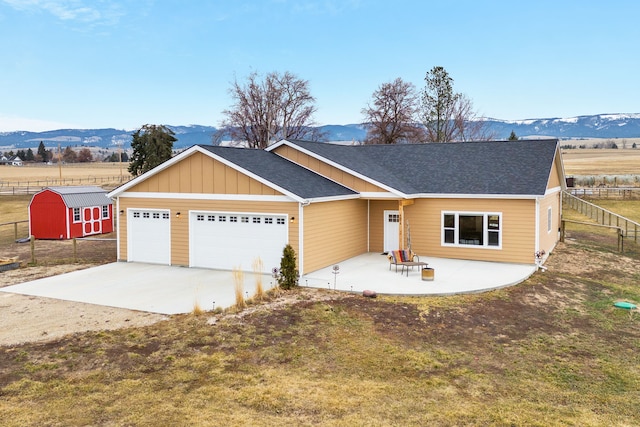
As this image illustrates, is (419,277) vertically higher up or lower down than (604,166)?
lower down

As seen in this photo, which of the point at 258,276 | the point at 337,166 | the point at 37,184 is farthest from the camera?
the point at 37,184

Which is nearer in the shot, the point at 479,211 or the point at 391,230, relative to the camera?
the point at 479,211

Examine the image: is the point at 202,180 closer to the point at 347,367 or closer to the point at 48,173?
the point at 347,367

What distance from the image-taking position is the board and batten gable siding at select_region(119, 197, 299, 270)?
48.5 ft

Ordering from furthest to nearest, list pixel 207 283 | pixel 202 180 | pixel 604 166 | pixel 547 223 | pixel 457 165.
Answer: pixel 604 166
pixel 457 165
pixel 547 223
pixel 202 180
pixel 207 283

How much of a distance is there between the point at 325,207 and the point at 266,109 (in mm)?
40084

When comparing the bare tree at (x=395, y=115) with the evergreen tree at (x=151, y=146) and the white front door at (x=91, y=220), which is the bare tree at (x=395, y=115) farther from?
the white front door at (x=91, y=220)

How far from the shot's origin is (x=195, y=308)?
10.8 metres

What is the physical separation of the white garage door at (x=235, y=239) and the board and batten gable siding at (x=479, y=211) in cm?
610

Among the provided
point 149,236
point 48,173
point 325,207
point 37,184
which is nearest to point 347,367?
point 325,207

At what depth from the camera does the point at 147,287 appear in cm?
1365

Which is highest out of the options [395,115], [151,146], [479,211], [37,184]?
[395,115]

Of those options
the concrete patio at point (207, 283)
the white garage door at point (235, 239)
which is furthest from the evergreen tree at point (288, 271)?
the white garage door at point (235, 239)

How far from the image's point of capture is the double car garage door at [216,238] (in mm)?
15266
